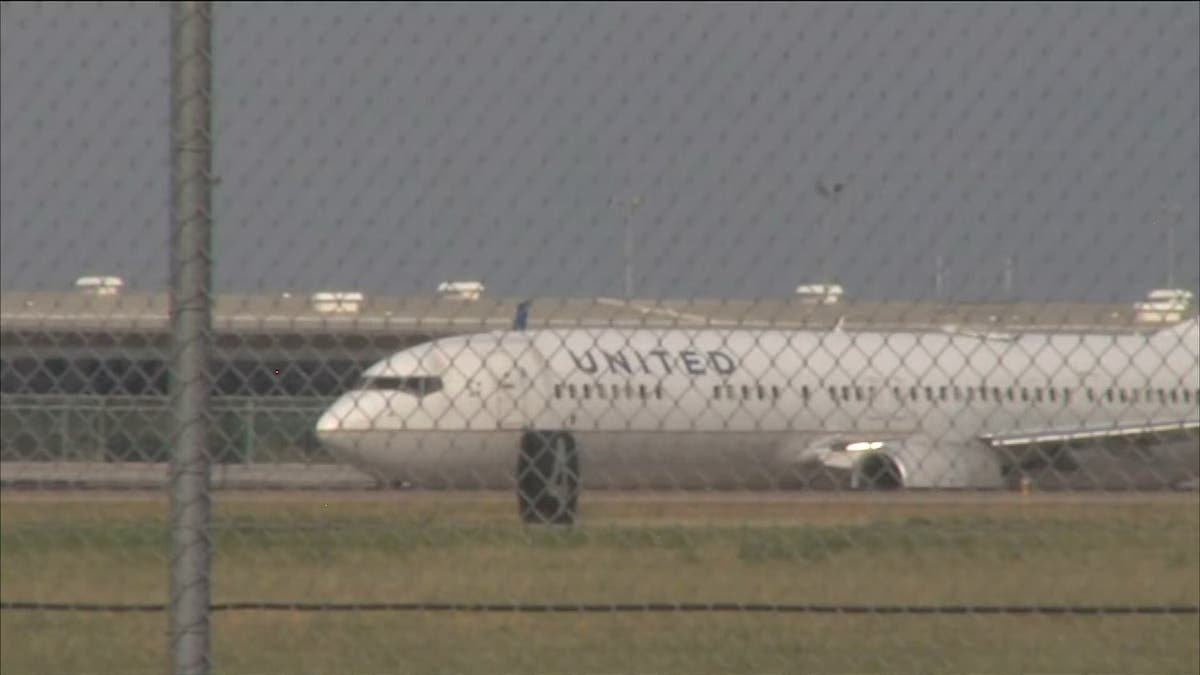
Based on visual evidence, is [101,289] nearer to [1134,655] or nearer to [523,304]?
[523,304]

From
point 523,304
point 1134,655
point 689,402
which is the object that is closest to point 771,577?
point 1134,655

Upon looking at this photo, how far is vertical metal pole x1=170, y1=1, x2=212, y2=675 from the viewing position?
444cm

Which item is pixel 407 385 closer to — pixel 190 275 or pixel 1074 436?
pixel 1074 436

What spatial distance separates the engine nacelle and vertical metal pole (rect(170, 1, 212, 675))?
735 inches

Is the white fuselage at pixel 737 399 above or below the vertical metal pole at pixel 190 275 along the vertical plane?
below

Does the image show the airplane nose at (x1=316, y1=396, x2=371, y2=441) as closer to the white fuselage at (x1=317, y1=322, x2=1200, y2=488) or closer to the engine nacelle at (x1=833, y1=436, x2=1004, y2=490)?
the white fuselage at (x1=317, y1=322, x2=1200, y2=488)

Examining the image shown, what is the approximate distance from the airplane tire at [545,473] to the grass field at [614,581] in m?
0.58

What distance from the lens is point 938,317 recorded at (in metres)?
6.07

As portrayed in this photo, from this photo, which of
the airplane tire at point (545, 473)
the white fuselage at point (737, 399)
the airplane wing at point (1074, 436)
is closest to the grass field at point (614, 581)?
the airplane tire at point (545, 473)

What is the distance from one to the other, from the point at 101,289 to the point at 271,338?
948 mm

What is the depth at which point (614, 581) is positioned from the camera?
12898 mm

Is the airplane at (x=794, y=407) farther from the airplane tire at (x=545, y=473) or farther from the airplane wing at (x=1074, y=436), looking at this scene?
the airplane tire at (x=545, y=473)

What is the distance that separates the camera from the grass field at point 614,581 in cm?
899

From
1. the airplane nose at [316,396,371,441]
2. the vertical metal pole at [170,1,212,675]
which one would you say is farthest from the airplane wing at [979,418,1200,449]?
the vertical metal pole at [170,1,212,675]
